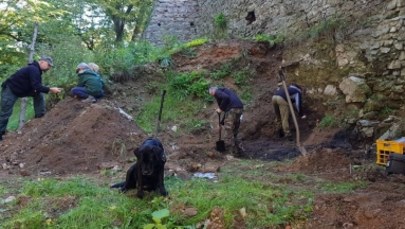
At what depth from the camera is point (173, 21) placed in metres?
16.0

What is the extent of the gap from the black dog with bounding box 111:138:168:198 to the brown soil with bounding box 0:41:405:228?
127 cm

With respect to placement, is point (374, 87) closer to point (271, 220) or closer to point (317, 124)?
point (317, 124)

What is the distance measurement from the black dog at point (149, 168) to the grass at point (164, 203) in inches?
4.1

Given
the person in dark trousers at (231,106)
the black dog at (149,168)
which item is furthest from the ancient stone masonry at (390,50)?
the black dog at (149,168)

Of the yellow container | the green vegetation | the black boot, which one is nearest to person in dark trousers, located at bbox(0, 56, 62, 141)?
the black boot

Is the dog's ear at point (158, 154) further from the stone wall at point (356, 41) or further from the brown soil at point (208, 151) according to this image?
the stone wall at point (356, 41)

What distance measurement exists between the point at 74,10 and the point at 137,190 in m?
16.7

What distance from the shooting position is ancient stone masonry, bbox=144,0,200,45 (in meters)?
15.8

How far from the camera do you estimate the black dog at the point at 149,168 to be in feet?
13.8

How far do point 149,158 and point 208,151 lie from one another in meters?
3.24

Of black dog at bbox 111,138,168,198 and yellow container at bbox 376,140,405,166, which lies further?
yellow container at bbox 376,140,405,166

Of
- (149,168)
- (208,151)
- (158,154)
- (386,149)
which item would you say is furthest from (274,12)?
(149,168)

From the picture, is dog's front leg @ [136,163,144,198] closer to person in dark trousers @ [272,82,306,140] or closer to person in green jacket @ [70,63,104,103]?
person in green jacket @ [70,63,104,103]

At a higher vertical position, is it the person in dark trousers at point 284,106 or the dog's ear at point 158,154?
the person in dark trousers at point 284,106
